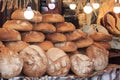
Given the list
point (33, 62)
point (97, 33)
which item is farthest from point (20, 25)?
point (97, 33)

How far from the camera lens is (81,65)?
11.2 feet

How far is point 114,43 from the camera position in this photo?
491cm

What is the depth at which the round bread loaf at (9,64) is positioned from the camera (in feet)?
9.73

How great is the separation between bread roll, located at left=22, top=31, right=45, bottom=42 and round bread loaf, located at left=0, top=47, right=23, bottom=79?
1.32ft

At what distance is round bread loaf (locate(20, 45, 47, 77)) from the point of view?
3127mm

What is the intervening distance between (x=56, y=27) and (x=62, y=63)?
576mm

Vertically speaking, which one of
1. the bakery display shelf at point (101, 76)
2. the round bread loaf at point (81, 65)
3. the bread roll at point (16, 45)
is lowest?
the bakery display shelf at point (101, 76)

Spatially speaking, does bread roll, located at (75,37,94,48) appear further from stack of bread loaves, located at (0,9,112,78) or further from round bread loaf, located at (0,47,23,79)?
round bread loaf, located at (0,47,23,79)

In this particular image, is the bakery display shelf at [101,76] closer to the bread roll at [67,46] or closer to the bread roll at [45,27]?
the bread roll at [67,46]

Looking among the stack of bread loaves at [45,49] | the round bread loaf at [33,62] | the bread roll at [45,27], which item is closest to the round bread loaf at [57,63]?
the stack of bread loaves at [45,49]

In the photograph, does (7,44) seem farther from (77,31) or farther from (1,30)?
(77,31)

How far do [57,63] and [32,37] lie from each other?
0.44 metres

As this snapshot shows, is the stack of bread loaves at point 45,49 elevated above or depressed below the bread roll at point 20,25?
below

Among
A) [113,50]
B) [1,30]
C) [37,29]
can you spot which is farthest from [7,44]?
[113,50]
